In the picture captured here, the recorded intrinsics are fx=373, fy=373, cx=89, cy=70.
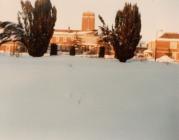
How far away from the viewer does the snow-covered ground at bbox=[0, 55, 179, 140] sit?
134 inches

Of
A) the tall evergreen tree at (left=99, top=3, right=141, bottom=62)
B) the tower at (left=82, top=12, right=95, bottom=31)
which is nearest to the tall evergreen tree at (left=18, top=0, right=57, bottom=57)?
Answer: the tower at (left=82, top=12, right=95, bottom=31)

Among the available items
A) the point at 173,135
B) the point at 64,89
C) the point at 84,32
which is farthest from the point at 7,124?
the point at 173,135

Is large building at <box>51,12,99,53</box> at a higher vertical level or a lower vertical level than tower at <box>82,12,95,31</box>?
lower

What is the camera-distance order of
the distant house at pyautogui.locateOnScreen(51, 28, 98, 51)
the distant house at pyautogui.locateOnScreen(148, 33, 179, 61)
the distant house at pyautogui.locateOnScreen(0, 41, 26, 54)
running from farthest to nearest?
the distant house at pyautogui.locateOnScreen(148, 33, 179, 61)
the distant house at pyautogui.locateOnScreen(51, 28, 98, 51)
the distant house at pyautogui.locateOnScreen(0, 41, 26, 54)

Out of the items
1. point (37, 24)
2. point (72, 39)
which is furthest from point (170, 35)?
point (37, 24)

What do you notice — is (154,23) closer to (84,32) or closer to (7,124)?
(84,32)

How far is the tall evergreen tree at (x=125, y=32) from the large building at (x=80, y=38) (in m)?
0.12

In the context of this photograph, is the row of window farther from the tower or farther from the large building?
the tower

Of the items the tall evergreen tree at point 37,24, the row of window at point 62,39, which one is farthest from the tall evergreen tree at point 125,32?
the tall evergreen tree at point 37,24

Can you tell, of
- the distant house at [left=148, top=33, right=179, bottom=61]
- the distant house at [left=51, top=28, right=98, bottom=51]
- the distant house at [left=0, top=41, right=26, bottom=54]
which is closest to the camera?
the distant house at [left=0, top=41, right=26, bottom=54]

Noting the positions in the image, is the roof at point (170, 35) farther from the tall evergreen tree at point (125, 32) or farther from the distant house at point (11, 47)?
the distant house at point (11, 47)

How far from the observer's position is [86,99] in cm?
356

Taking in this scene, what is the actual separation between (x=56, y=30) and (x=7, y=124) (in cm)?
98

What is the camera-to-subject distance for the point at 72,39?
3453 mm
